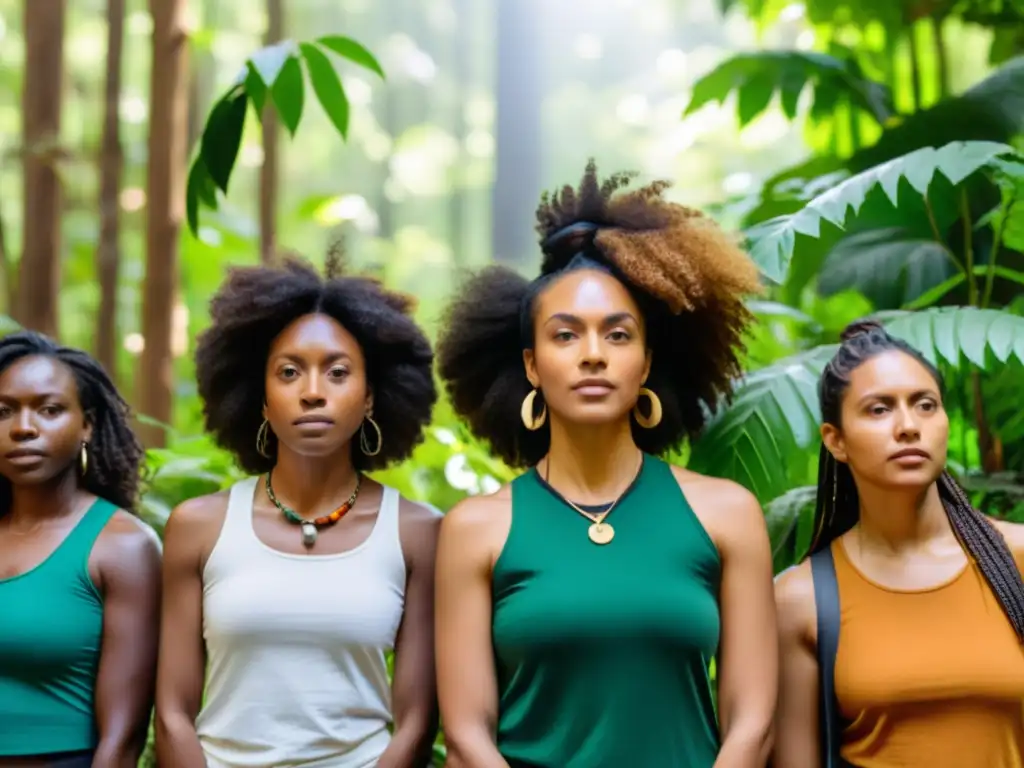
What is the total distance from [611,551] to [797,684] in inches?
17.3

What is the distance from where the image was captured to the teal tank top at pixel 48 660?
2.43 m

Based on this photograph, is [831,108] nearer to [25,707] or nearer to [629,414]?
[629,414]

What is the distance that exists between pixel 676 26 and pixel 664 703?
38.3 feet

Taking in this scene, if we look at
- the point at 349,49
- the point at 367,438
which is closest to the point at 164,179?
the point at 349,49

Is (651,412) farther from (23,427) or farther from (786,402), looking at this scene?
(23,427)

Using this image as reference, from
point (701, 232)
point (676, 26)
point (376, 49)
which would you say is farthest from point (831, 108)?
point (676, 26)

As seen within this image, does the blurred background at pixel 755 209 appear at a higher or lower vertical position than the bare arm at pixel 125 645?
higher

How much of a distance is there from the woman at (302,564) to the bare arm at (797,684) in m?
0.69

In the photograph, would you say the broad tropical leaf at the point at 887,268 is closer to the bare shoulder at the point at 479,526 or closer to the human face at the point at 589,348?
the human face at the point at 589,348

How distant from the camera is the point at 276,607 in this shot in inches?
93.4

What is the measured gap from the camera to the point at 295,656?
238cm

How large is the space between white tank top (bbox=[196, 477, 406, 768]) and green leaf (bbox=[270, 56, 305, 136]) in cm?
139

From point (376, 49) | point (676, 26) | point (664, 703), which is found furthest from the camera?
point (676, 26)

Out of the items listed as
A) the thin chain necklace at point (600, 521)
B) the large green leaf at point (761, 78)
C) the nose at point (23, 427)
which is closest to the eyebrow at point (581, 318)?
the thin chain necklace at point (600, 521)
